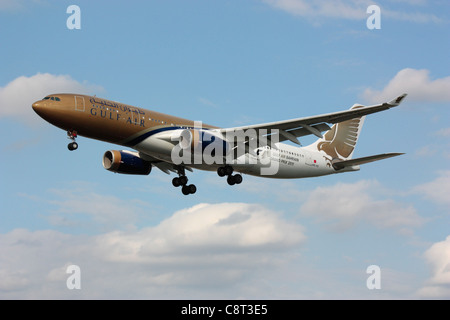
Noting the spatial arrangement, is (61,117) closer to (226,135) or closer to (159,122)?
(159,122)

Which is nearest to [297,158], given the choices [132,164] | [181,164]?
[181,164]

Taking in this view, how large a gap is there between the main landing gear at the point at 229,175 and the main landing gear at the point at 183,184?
3460 millimetres

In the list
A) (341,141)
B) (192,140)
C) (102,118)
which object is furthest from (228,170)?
(341,141)

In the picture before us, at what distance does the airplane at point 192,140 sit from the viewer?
125 feet

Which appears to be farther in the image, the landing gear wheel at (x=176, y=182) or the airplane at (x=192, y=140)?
the landing gear wheel at (x=176, y=182)

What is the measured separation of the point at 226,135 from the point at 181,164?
3.84m

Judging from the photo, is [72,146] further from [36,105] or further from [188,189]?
[188,189]

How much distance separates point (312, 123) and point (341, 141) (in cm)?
1240

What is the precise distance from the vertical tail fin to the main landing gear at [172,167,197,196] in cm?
941

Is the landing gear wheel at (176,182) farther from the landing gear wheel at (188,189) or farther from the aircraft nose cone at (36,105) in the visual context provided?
the aircraft nose cone at (36,105)

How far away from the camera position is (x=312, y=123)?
39.3 metres

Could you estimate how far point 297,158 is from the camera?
4659 centimetres

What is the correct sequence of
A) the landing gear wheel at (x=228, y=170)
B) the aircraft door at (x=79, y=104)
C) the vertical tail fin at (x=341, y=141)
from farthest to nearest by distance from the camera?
the vertical tail fin at (x=341, y=141)
the landing gear wheel at (x=228, y=170)
the aircraft door at (x=79, y=104)

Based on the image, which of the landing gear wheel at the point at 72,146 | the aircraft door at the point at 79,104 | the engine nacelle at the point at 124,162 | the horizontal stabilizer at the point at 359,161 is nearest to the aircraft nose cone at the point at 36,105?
the aircraft door at the point at 79,104
